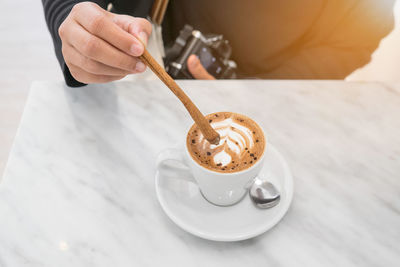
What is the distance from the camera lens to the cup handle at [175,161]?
1.78 ft

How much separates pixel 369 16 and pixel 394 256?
2.54 ft

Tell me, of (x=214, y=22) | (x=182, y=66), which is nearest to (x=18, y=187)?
(x=182, y=66)

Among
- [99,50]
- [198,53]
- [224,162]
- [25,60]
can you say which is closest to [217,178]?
[224,162]

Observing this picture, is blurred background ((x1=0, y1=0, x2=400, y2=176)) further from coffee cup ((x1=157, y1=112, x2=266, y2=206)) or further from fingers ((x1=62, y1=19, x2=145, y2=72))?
fingers ((x1=62, y1=19, x2=145, y2=72))

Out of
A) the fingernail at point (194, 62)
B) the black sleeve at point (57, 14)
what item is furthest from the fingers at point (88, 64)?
the fingernail at point (194, 62)

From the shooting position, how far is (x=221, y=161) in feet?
1.77

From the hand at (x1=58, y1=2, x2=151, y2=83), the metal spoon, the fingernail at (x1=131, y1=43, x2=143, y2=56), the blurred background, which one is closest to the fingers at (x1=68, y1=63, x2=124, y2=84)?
the hand at (x1=58, y1=2, x2=151, y2=83)

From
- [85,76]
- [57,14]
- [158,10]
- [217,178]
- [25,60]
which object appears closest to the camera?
[217,178]

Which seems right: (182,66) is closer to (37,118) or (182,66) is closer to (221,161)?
(37,118)

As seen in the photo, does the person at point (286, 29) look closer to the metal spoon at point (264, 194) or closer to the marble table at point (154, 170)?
the marble table at point (154, 170)

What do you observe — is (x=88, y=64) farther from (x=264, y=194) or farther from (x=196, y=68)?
(x=196, y=68)

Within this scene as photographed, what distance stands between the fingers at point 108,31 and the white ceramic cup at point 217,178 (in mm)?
176

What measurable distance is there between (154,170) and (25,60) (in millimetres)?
1347

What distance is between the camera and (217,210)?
1.91ft
